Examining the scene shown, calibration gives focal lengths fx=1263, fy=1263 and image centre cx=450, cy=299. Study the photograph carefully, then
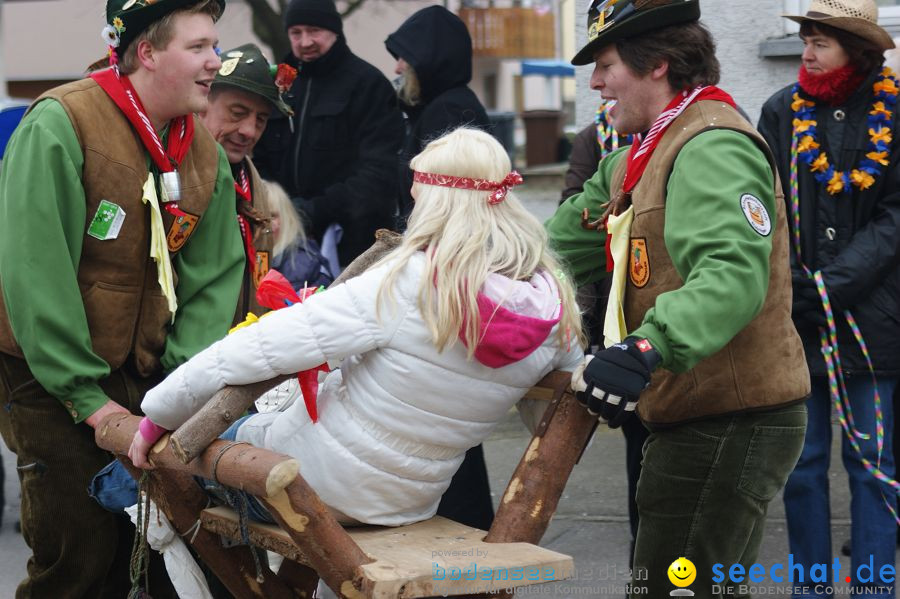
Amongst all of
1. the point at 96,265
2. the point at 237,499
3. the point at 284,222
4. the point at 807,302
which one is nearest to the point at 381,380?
the point at 237,499

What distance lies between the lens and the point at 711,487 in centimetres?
307

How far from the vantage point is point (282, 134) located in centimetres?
565

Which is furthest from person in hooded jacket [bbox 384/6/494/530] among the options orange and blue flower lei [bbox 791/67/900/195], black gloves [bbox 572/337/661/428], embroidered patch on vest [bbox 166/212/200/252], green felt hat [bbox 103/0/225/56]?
black gloves [bbox 572/337/661/428]

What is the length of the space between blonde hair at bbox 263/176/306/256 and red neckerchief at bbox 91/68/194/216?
1261 millimetres

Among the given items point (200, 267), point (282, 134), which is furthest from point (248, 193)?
point (282, 134)

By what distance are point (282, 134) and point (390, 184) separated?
548mm

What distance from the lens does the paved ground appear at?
15.4ft

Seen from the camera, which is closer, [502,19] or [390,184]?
[390,184]

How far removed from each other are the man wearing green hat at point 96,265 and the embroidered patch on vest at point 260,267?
1.20 ft

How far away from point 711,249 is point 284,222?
2.56 m

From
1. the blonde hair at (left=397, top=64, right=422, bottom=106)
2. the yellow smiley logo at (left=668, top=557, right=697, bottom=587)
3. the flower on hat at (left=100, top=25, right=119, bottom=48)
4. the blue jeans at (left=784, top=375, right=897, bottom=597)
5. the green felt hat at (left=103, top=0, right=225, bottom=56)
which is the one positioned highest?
the green felt hat at (left=103, top=0, right=225, bottom=56)

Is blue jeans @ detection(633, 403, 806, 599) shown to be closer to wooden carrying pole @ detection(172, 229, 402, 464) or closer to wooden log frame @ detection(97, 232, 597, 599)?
wooden log frame @ detection(97, 232, 597, 599)

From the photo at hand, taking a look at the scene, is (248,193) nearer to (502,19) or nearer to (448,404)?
(448,404)

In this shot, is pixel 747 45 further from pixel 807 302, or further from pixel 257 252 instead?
pixel 257 252
